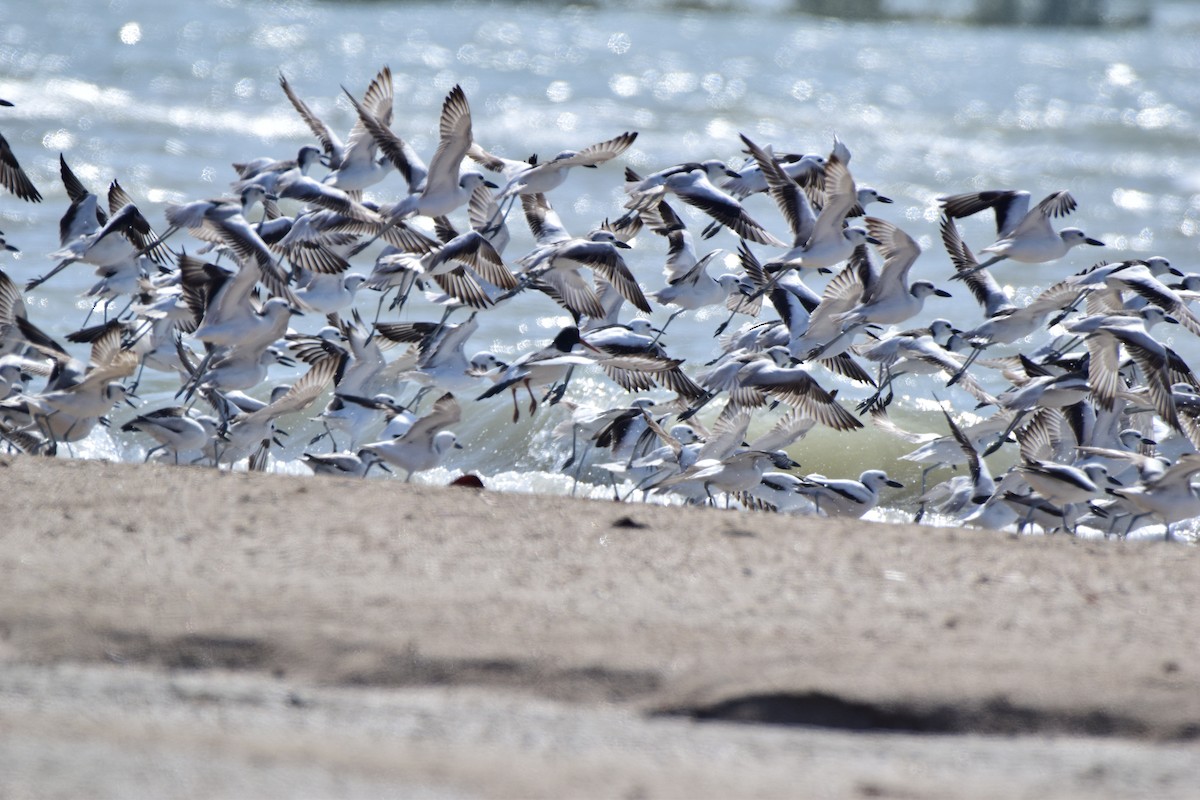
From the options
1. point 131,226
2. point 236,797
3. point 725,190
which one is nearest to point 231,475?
point 236,797

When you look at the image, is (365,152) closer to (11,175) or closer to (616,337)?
(11,175)

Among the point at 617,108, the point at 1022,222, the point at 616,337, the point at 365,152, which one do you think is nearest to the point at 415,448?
the point at 616,337

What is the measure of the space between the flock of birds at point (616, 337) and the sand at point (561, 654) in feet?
6.88

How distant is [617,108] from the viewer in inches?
1150

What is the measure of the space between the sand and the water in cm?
485

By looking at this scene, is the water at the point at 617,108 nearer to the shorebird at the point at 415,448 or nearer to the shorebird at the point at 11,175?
the shorebird at the point at 11,175

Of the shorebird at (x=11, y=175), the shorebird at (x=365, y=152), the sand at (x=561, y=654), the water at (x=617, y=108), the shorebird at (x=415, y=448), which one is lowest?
the sand at (x=561, y=654)

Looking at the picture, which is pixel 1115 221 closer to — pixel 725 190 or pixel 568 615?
pixel 725 190

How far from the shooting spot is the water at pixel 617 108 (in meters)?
14.4

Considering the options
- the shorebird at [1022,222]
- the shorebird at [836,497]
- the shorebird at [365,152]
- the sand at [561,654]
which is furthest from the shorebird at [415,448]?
the shorebird at [1022,222]

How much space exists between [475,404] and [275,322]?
3.79 meters

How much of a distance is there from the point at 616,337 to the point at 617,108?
2144cm

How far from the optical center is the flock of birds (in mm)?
8047

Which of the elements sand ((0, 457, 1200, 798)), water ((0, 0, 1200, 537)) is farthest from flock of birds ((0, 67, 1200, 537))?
sand ((0, 457, 1200, 798))
